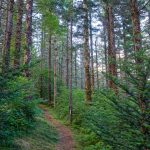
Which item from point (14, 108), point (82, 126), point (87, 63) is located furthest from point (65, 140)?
point (87, 63)

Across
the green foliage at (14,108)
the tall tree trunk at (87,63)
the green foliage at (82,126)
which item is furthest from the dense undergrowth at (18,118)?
the tall tree trunk at (87,63)

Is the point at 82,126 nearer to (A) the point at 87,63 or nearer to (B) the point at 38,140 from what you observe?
(A) the point at 87,63

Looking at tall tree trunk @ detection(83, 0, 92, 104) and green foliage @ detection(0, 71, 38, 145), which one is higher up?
tall tree trunk @ detection(83, 0, 92, 104)

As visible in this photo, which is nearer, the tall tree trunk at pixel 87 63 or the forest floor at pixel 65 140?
the forest floor at pixel 65 140

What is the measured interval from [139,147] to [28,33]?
1253 centimetres

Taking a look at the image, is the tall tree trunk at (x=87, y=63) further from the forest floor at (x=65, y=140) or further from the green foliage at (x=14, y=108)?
the green foliage at (x=14, y=108)

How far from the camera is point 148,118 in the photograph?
242 inches

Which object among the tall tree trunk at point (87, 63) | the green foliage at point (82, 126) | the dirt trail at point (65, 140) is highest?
the tall tree trunk at point (87, 63)

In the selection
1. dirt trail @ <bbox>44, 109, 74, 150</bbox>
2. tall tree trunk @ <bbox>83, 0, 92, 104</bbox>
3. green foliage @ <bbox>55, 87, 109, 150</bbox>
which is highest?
tall tree trunk @ <bbox>83, 0, 92, 104</bbox>

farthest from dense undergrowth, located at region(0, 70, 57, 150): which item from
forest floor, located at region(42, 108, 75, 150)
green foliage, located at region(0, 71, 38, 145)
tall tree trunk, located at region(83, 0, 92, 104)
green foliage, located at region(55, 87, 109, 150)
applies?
tall tree trunk, located at region(83, 0, 92, 104)

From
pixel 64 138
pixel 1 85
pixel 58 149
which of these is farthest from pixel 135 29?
pixel 64 138

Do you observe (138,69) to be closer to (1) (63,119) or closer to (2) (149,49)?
(2) (149,49)

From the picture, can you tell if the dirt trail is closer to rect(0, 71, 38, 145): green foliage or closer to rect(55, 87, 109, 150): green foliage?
rect(55, 87, 109, 150): green foliage

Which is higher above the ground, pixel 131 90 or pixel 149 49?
pixel 149 49
